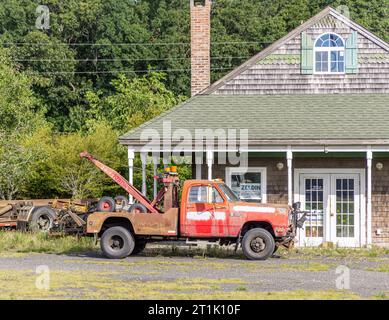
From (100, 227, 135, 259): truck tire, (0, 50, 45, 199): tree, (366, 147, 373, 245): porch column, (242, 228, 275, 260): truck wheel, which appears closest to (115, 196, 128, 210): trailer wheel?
(100, 227, 135, 259): truck tire

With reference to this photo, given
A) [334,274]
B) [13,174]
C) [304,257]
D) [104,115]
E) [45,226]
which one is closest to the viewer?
[334,274]

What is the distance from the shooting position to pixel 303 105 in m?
27.0

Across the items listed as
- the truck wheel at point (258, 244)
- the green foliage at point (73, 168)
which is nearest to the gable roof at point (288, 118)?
the truck wheel at point (258, 244)

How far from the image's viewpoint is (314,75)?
27594mm

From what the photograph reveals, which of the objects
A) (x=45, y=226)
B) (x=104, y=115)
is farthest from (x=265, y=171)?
(x=104, y=115)

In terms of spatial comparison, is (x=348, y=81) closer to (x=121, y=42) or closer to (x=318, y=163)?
(x=318, y=163)

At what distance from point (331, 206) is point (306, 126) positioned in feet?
8.12

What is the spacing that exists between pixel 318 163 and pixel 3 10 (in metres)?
42.9

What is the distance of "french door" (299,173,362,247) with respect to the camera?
2581cm

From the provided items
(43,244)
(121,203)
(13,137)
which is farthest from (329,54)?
(13,137)

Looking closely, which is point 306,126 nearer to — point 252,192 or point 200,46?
point 252,192

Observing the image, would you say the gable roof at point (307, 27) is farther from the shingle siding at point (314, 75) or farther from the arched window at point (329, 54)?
the arched window at point (329, 54)

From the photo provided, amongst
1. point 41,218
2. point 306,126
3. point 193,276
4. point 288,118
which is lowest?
point 193,276
